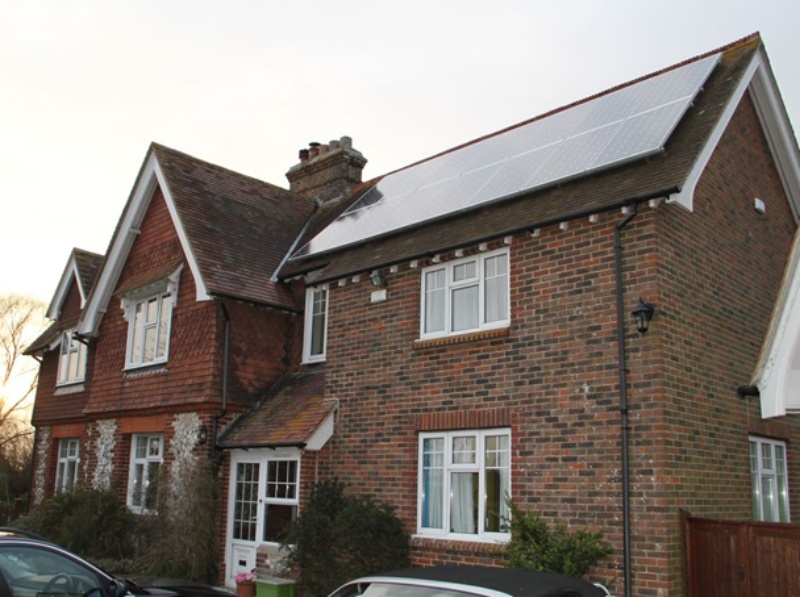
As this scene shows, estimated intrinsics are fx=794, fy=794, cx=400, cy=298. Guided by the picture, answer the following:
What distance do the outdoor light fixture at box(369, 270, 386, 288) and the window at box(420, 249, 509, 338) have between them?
82 cm

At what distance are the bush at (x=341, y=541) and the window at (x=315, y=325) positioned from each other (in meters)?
3.84

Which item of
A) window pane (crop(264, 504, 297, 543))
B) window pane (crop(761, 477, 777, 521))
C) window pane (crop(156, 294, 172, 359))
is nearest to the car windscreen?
window pane (crop(761, 477, 777, 521))

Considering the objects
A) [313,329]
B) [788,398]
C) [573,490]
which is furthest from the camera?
[313,329]

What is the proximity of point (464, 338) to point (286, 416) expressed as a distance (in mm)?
4017

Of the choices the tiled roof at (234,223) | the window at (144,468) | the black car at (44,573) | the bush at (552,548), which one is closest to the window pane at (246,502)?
the window at (144,468)

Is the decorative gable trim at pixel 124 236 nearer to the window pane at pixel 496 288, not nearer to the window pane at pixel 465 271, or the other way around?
the window pane at pixel 465 271

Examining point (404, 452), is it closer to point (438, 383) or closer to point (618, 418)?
point (438, 383)

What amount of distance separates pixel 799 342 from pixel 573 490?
3526 mm

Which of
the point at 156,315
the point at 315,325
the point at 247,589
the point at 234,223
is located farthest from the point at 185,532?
the point at 234,223

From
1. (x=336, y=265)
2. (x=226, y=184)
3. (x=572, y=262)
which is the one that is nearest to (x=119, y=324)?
(x=226, y=184)

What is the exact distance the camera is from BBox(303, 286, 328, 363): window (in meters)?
15.5

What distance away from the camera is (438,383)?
456 inches

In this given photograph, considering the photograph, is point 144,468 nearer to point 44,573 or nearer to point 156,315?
point 156,315

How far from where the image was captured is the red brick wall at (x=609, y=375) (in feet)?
30.3
